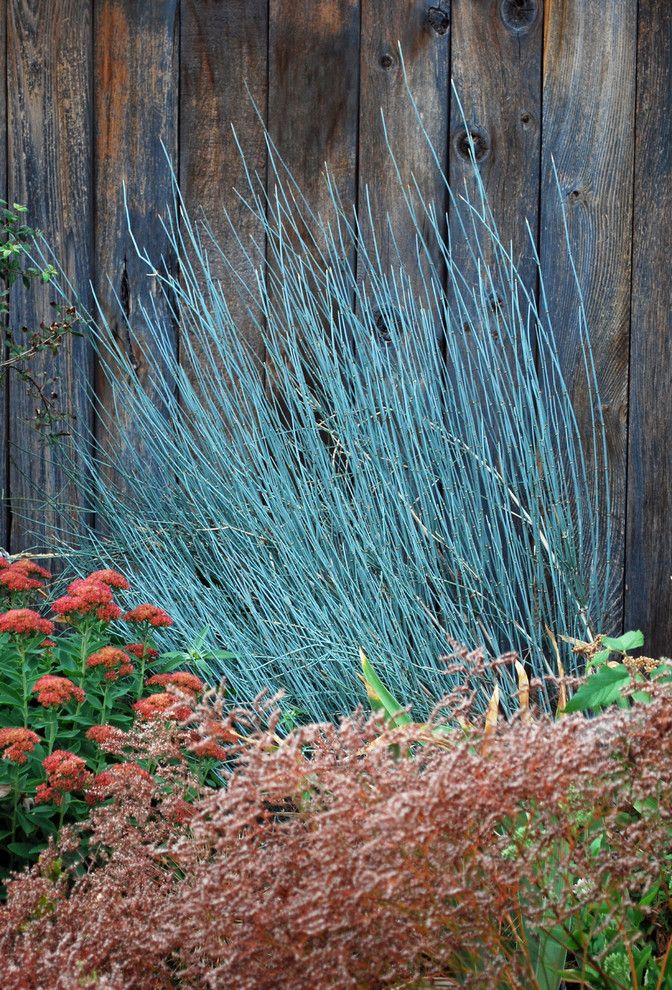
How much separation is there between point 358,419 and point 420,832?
138 centimetres

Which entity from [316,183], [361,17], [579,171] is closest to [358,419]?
→ [316,183]

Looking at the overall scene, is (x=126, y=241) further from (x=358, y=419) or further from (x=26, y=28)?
(x=358, y=419)

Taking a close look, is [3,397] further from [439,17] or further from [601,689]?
[601,689]

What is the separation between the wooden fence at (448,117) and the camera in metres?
2.52

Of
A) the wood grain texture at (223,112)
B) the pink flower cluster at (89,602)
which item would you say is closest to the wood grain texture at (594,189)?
the wood grain texture at (223,112)

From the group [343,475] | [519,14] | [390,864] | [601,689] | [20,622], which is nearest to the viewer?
[390,864]

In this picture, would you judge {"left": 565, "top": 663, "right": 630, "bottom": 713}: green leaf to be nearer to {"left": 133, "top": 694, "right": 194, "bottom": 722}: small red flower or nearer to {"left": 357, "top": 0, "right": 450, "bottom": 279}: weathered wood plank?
{"left": 133, "top": 694, "right": 194, "bottom": 722}: small red flower

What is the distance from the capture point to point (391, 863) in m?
0.96

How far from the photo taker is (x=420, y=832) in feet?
3.03

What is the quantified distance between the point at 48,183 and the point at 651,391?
1573 mm

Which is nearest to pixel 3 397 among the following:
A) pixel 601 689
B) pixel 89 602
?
pixel 89 602

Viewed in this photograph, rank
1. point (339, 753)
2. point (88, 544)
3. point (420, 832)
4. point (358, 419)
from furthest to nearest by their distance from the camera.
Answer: point (88, 544), point (358, 419), point (339, 753), point (420, 832)

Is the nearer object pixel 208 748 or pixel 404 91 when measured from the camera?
pixel 208 748

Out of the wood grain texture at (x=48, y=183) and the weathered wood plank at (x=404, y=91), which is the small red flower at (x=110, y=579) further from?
the weathered wood plank at (x=404, y=91)
